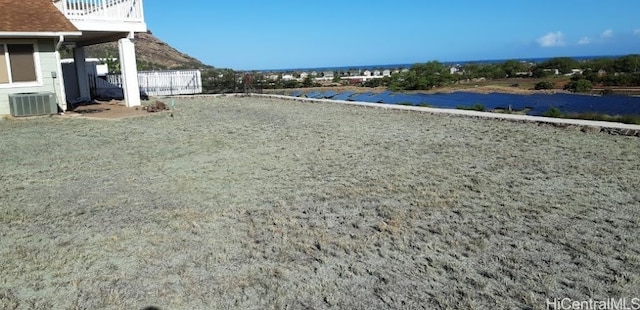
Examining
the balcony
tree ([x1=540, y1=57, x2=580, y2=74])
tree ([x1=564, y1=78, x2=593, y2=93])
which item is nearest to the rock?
the balcony

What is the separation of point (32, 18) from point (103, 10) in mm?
2095

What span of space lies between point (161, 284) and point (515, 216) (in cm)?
323

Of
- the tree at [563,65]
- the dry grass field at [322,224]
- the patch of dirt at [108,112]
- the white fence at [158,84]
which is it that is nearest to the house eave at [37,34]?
the patch of dirt at [108,112]

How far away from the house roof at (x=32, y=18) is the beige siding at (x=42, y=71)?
51 centimetres

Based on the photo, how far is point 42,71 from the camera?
521 inches

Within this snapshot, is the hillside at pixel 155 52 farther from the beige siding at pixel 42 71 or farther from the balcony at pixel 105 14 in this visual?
the beige siding at pixel 42 71

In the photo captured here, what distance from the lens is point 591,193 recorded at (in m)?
5.05

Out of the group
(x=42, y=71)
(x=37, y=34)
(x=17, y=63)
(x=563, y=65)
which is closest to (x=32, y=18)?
(x=37, y=34)

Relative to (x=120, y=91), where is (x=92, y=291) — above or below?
below

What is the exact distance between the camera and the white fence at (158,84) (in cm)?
2183

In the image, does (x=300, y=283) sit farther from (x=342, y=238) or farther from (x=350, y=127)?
(x=350, y=127)

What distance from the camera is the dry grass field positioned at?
303cm

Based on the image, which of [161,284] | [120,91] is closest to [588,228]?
[161,284]

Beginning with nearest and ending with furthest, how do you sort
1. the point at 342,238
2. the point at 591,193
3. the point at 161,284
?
the point at 161,284, the point at 342,238, the point at 591,193
